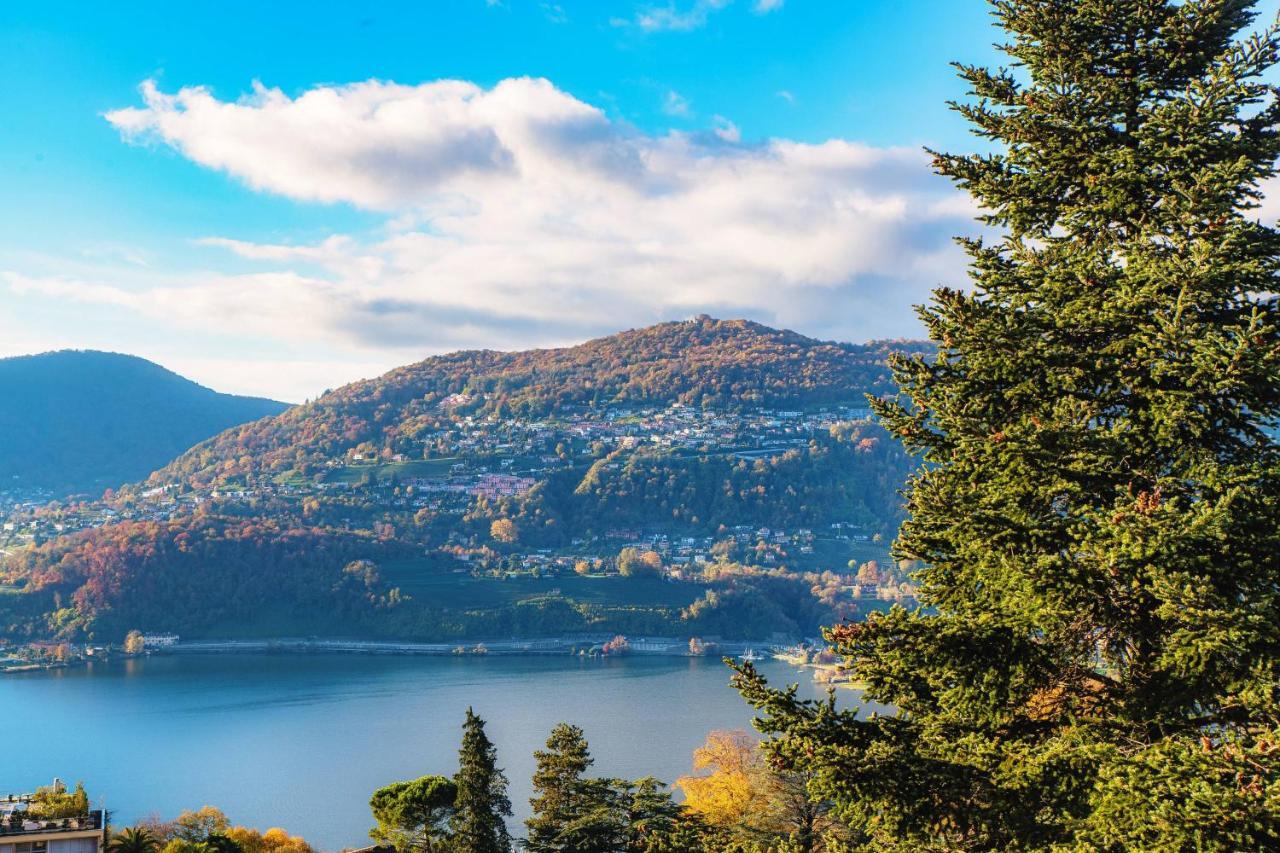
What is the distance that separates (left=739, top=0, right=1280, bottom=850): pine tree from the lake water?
38.9m

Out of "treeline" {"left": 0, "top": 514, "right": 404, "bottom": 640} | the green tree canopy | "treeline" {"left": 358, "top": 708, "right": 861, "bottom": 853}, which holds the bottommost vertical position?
the green tree canopy

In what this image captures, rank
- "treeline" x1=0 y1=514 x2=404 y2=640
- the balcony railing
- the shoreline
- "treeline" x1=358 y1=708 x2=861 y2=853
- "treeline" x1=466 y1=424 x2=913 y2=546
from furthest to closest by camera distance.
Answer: "treeline" x1=466 y1=424 x2=913 y2=546 < "treeline" x1=0 y1=514 x2=404 y2=640 < the shoreline < the balcony railing < "treeline" x1=358 y1=708 x2=861 y2=853

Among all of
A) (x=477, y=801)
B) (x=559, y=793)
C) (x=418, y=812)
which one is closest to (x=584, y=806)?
(x=559, y=793)

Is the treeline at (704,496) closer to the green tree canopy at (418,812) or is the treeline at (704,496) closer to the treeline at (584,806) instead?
the green tree canopy at (418,812)

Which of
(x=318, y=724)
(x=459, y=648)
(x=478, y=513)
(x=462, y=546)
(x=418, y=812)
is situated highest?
(x=478, y=513)

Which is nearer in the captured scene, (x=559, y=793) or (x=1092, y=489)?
(x=1092, y=489)

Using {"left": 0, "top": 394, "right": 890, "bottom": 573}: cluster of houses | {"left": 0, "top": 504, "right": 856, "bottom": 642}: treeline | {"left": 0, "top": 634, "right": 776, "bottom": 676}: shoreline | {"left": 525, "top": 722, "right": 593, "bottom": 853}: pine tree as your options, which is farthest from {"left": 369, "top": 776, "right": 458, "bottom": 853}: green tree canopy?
{"left": 0, "top": 394, "right": 890, "bottom": 573}: cluster of houses

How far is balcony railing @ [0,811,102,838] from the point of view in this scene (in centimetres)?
1980

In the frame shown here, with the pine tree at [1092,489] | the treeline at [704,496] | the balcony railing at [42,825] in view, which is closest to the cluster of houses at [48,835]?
the balcony railing at [42,825]

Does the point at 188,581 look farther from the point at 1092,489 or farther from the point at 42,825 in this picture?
the point at 1092,489

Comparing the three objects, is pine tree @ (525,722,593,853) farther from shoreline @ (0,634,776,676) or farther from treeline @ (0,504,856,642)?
treeline @ (0,504,856,642)

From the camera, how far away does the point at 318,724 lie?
66000 millimetres

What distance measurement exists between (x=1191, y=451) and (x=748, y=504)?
179895mm

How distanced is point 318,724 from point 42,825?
47.8 metres
